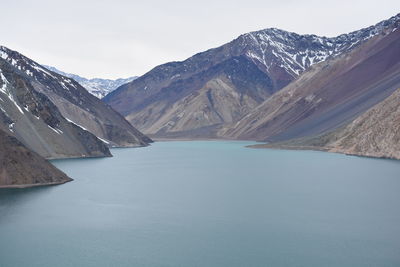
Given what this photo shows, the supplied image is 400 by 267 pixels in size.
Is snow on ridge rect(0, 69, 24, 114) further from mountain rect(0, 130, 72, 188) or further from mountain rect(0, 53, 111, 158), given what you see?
mountain rect(0, 130, 72, 188)

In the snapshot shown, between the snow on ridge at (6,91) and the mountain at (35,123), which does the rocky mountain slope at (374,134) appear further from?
the snow on ridge at (6,91)

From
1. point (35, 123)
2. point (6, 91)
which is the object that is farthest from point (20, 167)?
point (6, 91)

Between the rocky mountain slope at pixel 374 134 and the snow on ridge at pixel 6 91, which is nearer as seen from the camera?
the snow on ridge at pixel 6 91

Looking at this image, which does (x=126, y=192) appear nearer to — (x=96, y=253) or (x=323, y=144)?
(x=96, y=253)

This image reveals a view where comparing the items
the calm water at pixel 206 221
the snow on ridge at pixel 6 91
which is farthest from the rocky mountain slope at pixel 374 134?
the snow on ridge at pixel 6 91

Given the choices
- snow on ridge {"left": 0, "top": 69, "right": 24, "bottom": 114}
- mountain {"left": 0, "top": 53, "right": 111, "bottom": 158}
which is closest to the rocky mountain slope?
mountain {"left": 0, "top": 53, "right": 111, "bottom": 158}
